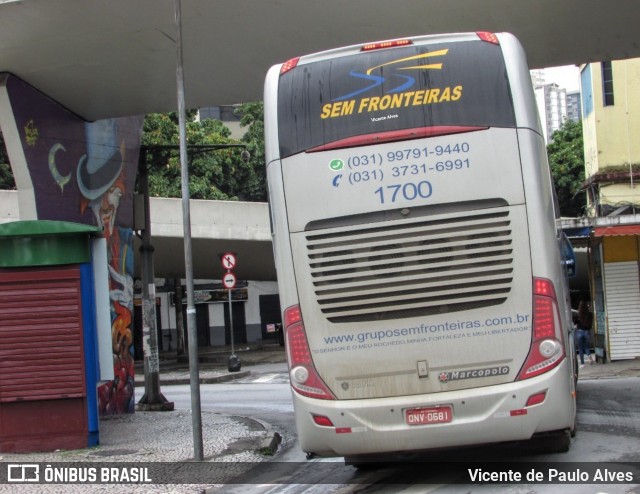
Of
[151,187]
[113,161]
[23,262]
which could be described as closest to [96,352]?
[23,262]

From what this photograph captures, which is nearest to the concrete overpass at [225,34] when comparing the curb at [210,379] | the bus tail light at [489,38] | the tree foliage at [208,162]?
the bus tail light at [489,38]

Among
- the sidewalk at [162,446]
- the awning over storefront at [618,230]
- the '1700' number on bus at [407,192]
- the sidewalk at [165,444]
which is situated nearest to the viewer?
the '1700' number on bus at [407,192]

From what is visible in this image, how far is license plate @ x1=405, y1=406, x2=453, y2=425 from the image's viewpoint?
300 inches

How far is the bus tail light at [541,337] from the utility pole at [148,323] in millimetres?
10205

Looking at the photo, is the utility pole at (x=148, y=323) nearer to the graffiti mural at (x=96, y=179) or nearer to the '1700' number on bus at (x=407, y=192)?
the graffiti mural at (x=96, y=179)

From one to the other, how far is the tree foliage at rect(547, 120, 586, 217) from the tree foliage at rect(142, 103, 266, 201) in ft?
48.4

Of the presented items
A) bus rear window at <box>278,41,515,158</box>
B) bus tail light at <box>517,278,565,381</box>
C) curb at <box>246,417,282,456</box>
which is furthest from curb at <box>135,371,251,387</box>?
bus tail light at <box>517,278,565,381</box>

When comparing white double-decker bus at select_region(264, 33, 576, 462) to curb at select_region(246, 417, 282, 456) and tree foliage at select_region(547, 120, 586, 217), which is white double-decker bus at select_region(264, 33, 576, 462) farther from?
tree foliage at select_region(547, 120, 586, 217)

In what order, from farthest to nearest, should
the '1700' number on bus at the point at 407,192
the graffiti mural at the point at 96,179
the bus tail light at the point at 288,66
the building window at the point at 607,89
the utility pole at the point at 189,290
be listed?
the building window at the point at 607,89 < the graffiti mural at the point at 96,179 < the utility pole at the point at 189,290 < the bus tail light at the point at 288,66 < the '1700' number on bus at the point at 407,192

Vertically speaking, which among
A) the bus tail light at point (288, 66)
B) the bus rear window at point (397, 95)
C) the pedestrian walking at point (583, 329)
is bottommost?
the pedestrian walking at point (583, 329)

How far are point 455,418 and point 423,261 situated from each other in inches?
54.4

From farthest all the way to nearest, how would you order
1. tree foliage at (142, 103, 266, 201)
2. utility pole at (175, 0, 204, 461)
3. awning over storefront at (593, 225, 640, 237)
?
tree foliage at (142, 103, 266, 201), awning over storefront at (593, 225, 640, 237), utility pole at (175, 0, 204, 461)

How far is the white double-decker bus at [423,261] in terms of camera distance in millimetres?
7613

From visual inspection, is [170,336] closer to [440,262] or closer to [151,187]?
[151,187]
